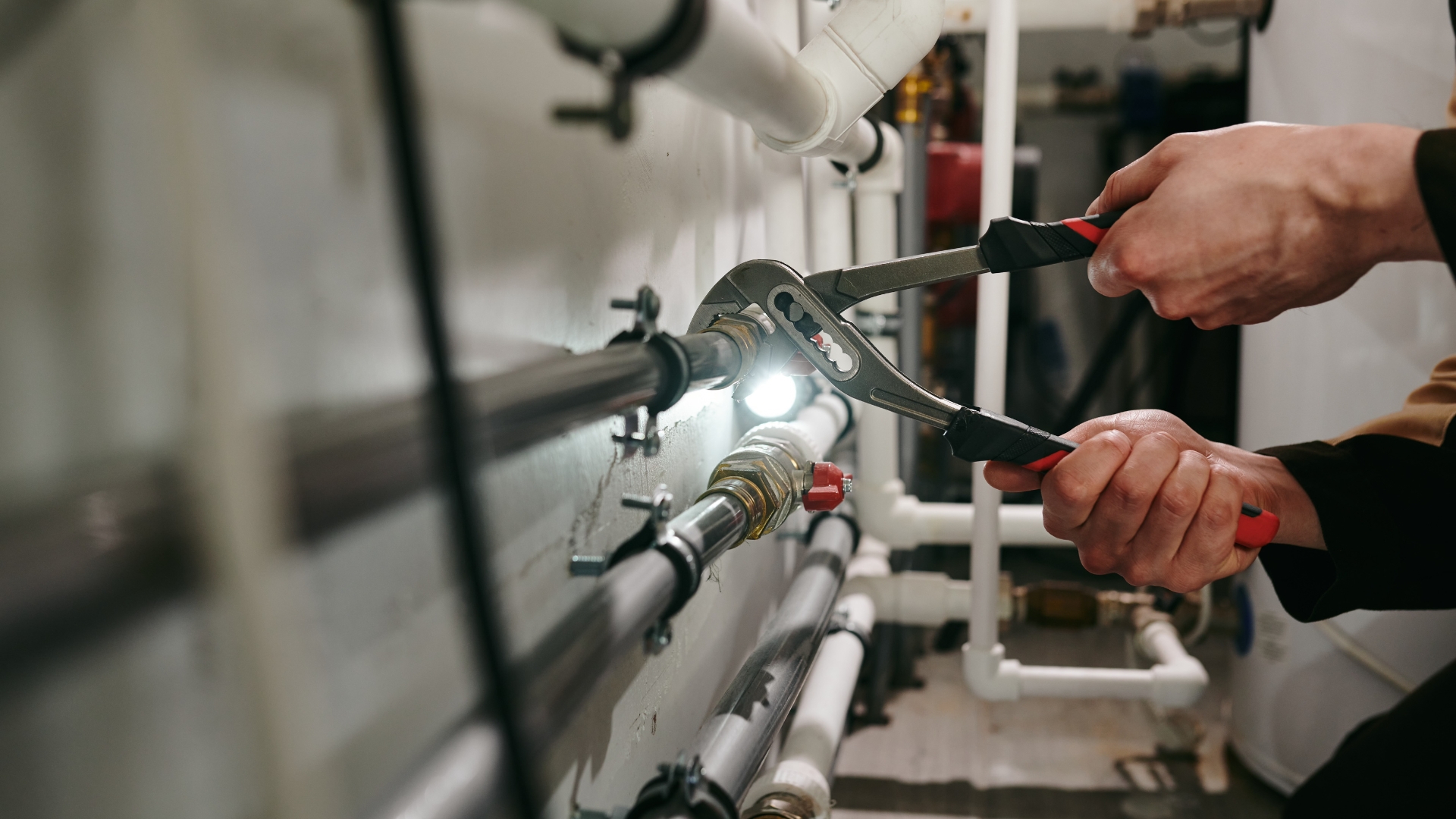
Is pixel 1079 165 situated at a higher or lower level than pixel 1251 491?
higher

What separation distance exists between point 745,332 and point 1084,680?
0.72 m

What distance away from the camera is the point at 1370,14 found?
2.62 feet

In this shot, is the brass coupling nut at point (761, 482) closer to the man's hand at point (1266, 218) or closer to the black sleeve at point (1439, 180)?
the man's hand at point (1266, 218)

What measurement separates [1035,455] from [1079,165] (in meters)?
1.61

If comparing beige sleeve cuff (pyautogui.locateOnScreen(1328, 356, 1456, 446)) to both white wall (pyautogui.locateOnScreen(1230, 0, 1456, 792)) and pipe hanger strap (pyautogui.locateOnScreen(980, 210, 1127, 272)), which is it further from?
pipe hanger strap (pyautogui.locateOnScreen(980, 210, 1127, 272))

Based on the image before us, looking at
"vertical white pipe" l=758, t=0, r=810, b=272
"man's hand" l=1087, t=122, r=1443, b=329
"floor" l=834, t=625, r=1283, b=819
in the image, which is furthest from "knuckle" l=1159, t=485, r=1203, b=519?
"floor" l=834, t=625, r=1283, b=819

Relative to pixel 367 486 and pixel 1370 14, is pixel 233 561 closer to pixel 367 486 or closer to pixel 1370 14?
pixel 367 486

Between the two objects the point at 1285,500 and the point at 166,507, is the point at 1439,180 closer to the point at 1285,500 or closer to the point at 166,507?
the point at 1285,500

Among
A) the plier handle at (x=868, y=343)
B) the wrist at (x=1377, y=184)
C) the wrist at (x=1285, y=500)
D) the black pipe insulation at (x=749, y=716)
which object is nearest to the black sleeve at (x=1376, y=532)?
the wrist at (x=1285, y=500)

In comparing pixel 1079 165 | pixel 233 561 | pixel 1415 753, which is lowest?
pixel 1415 753

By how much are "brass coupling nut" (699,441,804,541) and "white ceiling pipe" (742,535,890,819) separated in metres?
0.18

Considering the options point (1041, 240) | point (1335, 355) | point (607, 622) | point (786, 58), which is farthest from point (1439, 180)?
point (1335, 355)

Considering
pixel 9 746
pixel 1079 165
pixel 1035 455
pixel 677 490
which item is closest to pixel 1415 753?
pixel 1035 455

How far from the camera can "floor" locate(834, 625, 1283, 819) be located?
99cm
